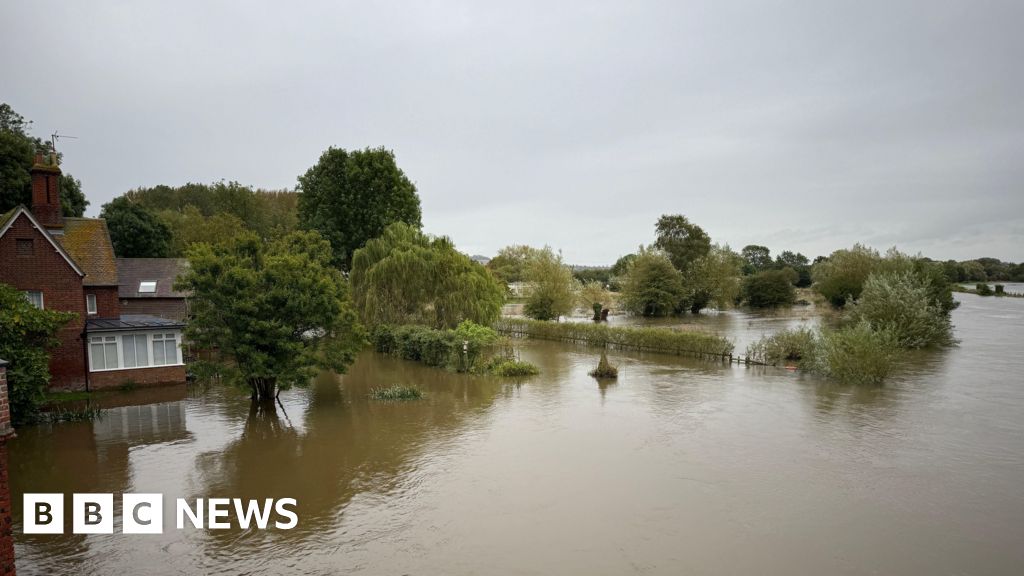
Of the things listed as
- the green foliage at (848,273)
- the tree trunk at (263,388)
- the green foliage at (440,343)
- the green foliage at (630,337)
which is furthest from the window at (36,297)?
the green foliage at (848,273)

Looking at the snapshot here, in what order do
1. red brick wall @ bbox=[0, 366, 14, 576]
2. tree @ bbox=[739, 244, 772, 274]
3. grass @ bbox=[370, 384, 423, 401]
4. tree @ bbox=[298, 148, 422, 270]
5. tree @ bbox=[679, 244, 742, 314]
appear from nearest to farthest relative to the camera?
red brick wall @ bbox=[0, 366, 14, 576] < grass @ bbox=[370, 384, 423, 401] < tree @ bbox=[298, 148, 422, 270] < tree @ bbox=[679, 244, 742, 314] < tree @ bbox=[739, 244, 772, 274]

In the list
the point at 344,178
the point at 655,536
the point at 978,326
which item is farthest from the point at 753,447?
the point at 978,326

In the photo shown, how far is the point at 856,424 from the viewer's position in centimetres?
1734

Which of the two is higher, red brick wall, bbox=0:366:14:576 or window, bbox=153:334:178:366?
window, bbox=153:334:178:366

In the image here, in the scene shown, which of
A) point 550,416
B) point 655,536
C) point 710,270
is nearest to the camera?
point 655,536

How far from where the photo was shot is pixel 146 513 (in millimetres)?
11344

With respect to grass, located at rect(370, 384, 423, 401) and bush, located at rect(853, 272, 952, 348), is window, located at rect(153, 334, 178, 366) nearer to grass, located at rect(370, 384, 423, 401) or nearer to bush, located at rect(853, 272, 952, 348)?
grass, located at rect(370, 384, 423, 401)

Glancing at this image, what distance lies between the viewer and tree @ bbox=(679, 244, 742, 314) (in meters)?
61.9

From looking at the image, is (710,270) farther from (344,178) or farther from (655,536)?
(655,536)

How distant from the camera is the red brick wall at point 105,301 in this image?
2372 centimetres

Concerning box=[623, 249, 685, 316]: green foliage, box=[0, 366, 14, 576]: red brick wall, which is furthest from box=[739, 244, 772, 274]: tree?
box=[0, 366, 14, 576]: red brick wall

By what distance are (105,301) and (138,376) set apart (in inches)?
167

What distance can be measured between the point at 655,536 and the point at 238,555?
729 cm

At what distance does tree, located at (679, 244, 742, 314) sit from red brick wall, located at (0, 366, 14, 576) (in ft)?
196
